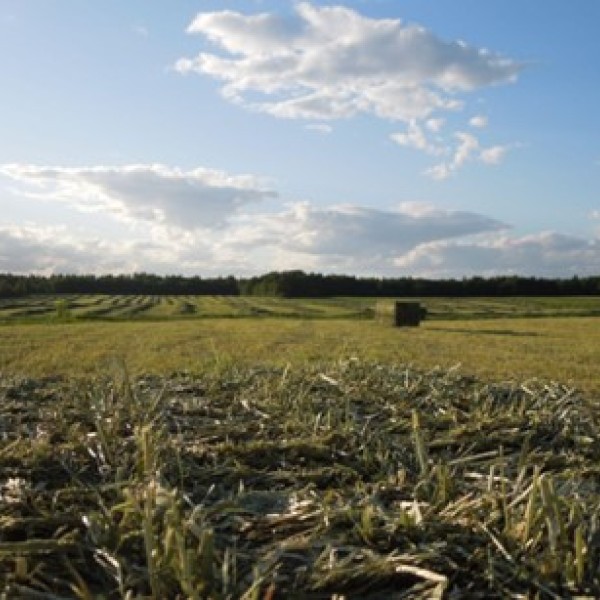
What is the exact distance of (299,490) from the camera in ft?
9.66

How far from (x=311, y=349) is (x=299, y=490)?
18.3 m

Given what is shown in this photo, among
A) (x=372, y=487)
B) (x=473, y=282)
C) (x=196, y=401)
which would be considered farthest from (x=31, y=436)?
(x=473, y=282)

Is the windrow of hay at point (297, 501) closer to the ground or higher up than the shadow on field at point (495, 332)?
higher up

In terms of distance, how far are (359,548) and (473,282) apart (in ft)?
311

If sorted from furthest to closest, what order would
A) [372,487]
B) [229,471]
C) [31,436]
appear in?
[31,436]
[229,471]
[372,487]

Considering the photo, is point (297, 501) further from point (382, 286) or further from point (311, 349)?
point (382, 286)

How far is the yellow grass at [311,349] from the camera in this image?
1553 cm

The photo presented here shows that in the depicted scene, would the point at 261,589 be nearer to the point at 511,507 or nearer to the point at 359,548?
the point at 359,548

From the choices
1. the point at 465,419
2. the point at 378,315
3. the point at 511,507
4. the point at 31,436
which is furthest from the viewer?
the point at 378,315

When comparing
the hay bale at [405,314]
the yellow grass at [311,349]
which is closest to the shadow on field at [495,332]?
the yellow grass at [311,349]

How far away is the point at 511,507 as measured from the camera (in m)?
2.64

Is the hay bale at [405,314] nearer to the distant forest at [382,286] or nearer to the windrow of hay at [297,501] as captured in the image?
the windrow of hay at [297,501]

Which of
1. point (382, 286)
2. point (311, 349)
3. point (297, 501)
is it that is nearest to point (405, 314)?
point (311, 349)

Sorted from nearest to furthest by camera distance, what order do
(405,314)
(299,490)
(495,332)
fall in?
(299,490)
(495,332)
(405,314)
